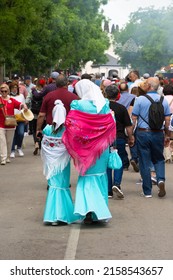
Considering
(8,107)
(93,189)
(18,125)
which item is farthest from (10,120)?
(93,189)

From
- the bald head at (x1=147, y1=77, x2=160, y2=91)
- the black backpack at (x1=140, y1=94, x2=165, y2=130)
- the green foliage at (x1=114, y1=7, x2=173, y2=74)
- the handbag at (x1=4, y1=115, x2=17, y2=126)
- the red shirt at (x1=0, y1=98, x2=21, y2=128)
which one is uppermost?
the bald head at (x1=147, y1=77, x2=160, y2=91)

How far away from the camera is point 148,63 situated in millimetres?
125625

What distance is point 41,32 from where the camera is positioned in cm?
4262

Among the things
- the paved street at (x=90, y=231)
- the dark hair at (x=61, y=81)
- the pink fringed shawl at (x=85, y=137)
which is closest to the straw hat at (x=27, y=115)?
the paved street at (x=90, y=231)

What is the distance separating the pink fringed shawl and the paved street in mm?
842

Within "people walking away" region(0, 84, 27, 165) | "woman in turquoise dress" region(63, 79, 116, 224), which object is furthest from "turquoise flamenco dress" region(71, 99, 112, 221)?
"people walking away" region(0, 84, 27, 165)

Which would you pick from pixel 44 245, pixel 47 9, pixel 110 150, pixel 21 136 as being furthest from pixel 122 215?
pixel 47 9

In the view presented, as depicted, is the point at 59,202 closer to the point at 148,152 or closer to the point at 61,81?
the point at 148,152

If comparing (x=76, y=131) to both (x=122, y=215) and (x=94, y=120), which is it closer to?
(x=94, y=120)

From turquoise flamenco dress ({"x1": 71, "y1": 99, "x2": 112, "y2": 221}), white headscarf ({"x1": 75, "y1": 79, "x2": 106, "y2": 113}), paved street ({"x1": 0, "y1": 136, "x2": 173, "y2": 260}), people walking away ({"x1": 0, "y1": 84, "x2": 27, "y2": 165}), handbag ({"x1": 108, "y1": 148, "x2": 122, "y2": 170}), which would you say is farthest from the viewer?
people walking away ({"x1": 0, "y1": 84, "x2": 27, "y2": 165})

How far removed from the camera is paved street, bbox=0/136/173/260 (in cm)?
962

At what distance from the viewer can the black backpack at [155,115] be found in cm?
1405

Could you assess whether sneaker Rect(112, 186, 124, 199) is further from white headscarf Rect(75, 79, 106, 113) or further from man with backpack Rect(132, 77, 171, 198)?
white headscarf Rect(75, 79, 106, 113)

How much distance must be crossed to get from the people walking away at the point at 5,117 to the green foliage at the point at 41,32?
6829mm
